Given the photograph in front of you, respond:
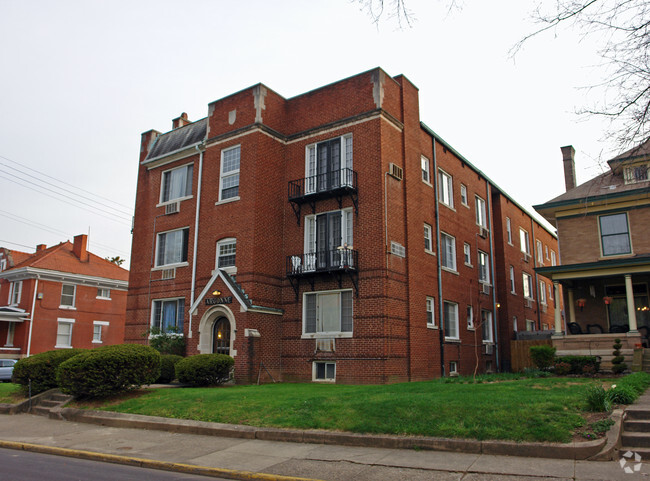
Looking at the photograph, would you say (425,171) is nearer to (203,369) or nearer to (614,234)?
(614,234)

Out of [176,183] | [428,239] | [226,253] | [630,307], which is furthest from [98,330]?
[630,307]

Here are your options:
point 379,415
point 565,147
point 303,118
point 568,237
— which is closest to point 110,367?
point 379,415

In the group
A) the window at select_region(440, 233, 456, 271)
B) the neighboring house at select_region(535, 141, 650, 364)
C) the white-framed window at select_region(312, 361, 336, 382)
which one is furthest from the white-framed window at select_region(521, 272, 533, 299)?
the white-framed window at select_region(312, 361, 336, 382)

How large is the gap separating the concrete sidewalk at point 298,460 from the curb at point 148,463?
0.02 m

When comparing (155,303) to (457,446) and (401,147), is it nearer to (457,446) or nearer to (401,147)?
(401,147)

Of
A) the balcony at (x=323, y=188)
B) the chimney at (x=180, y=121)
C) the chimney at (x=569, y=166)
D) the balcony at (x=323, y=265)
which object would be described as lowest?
the balcony at (x=323, y=265)

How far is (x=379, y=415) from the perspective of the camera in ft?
33.7

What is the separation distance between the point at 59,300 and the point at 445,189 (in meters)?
28.2

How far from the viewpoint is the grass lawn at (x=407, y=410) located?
8.87 m

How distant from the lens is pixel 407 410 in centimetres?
1020

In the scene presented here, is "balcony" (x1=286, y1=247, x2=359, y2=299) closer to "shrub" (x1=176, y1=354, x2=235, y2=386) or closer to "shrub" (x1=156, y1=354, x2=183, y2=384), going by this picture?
"shrub" (x1=176, y1=354, x2=235, y2=386)

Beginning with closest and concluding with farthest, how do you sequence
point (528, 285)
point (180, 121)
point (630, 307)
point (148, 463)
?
point (148, 463)
point (630, 307)
point (180, 121)
point (528, 285)

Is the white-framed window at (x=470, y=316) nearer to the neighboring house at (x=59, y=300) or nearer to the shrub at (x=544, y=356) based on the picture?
the shrub at (x=544, y=356)

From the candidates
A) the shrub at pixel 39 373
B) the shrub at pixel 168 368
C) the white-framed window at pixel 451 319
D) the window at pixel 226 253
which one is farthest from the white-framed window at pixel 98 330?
the white-framed window at pixel 451 319
